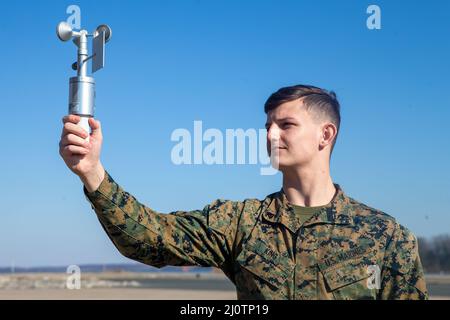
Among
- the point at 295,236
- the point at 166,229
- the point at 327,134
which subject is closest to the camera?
the point at 166,229

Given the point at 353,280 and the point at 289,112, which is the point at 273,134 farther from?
the point at 353,280

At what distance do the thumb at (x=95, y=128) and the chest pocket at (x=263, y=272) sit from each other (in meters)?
1.46

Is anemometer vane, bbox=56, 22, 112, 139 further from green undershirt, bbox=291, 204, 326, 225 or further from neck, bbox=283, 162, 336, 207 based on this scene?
green undershirt, bbox=291, 204, 326, 225

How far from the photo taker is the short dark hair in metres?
4.77

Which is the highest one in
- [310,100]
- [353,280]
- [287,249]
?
[310,100]

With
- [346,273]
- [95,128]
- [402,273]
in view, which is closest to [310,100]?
[346,273]

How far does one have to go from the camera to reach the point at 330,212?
15.6 ft

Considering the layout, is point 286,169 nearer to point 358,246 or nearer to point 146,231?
point 358,246

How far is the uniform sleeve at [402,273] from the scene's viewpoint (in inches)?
175

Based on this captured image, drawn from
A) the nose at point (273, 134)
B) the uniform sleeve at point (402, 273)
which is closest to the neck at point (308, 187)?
the nose at point (273, 134)

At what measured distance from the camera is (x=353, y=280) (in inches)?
179

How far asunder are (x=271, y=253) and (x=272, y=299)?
1.06 ft

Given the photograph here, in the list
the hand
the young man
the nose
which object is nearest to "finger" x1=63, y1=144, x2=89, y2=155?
the hand

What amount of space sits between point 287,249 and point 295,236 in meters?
0.11
